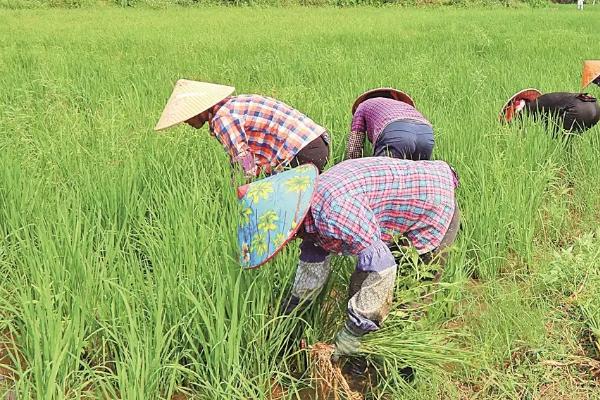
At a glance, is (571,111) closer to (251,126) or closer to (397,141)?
(397,141)

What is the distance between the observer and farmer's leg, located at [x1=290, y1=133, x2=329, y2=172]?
255cm

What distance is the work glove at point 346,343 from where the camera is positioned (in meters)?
1.52

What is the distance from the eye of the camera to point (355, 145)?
288 centimetres

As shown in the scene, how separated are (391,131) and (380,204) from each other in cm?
104

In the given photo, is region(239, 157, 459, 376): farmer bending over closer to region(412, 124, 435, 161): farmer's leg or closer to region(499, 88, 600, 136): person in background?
region(412, 124, 435, 161): farmer's leg

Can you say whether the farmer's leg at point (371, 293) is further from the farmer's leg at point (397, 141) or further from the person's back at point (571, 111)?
the person's back at point (571, 111)

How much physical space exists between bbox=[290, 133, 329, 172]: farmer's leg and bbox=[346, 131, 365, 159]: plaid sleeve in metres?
0.25

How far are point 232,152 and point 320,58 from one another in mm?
3943

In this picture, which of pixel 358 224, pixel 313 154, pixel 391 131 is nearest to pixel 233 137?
pixel 313 154

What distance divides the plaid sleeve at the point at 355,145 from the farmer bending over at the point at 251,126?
0.86 ft

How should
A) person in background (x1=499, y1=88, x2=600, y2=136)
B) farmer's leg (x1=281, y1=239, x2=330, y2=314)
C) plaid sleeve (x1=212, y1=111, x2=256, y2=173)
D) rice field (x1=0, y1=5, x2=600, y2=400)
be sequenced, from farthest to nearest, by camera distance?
person in background (x1=499, y1=88, x2=600, y2=136) < plaid sleeve (x1=212, y1=111, x2=256, y2=173) < farmer's leg (x1=281, y1=239, x2=330, y2=314) < rice field (x1=0, y1=5, x2=600, y2=400)

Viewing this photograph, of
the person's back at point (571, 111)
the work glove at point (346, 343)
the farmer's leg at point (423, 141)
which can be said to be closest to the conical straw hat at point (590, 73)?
the person's back at point (571, 111)

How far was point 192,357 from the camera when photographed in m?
1.51

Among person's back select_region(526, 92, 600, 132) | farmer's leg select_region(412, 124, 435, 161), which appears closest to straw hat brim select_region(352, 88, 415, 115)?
farmer's leg select_region(412, 124, 435, 161)
